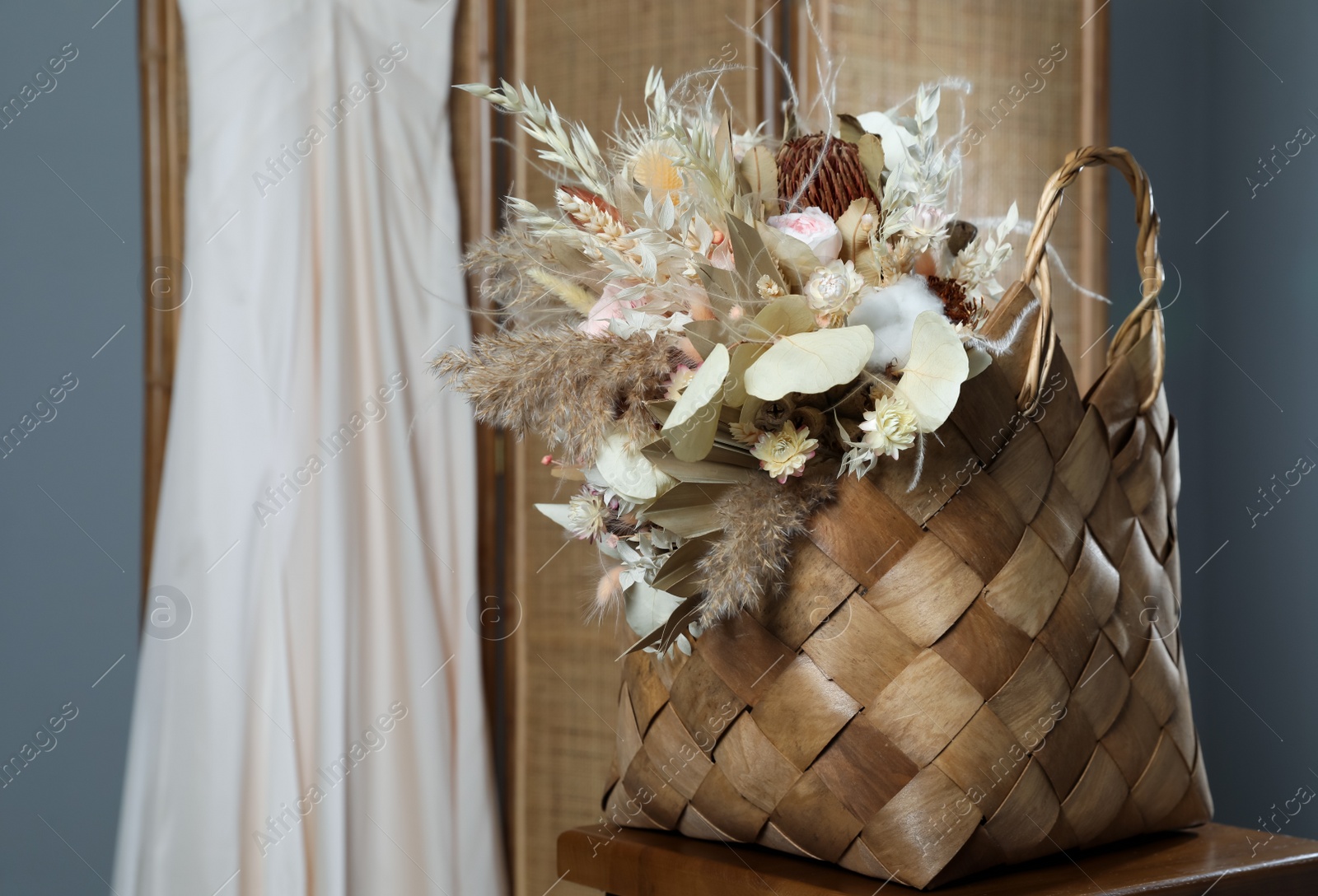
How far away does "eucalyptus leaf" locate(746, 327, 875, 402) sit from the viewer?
0.53 metres

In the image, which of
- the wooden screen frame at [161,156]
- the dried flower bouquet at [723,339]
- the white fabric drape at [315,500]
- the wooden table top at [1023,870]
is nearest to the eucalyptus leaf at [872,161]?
the dried flower bouquet at [723,339]

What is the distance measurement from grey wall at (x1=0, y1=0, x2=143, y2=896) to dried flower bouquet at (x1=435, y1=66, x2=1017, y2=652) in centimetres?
106

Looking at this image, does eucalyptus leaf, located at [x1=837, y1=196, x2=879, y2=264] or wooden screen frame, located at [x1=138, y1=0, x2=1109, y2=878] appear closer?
eucalyptus leaf, located at [x1=837, y1=196, x2=879, y2=264]

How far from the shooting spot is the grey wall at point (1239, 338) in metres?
1.55

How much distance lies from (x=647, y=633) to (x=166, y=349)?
2.95 ft

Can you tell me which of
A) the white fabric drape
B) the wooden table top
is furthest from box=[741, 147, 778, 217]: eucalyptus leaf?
the white fabric drape

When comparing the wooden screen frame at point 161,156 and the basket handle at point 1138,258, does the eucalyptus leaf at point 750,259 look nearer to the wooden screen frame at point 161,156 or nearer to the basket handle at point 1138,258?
the basket handle at point 1138,258

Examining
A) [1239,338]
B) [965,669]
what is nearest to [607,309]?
[965,669]

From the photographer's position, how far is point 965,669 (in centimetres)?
55

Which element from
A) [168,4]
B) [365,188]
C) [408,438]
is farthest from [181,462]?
[168,4]

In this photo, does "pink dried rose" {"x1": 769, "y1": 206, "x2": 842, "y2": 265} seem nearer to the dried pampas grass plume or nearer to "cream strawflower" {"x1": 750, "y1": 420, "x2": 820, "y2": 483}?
"cream strawflower" {"x1": 750, "y1": 420, "x2": 820, "y2": 483}

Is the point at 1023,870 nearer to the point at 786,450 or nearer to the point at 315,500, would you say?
the point at 786,450

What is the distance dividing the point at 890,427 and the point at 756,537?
3.5 inches

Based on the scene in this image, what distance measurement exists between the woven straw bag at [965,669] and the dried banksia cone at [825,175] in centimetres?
11
